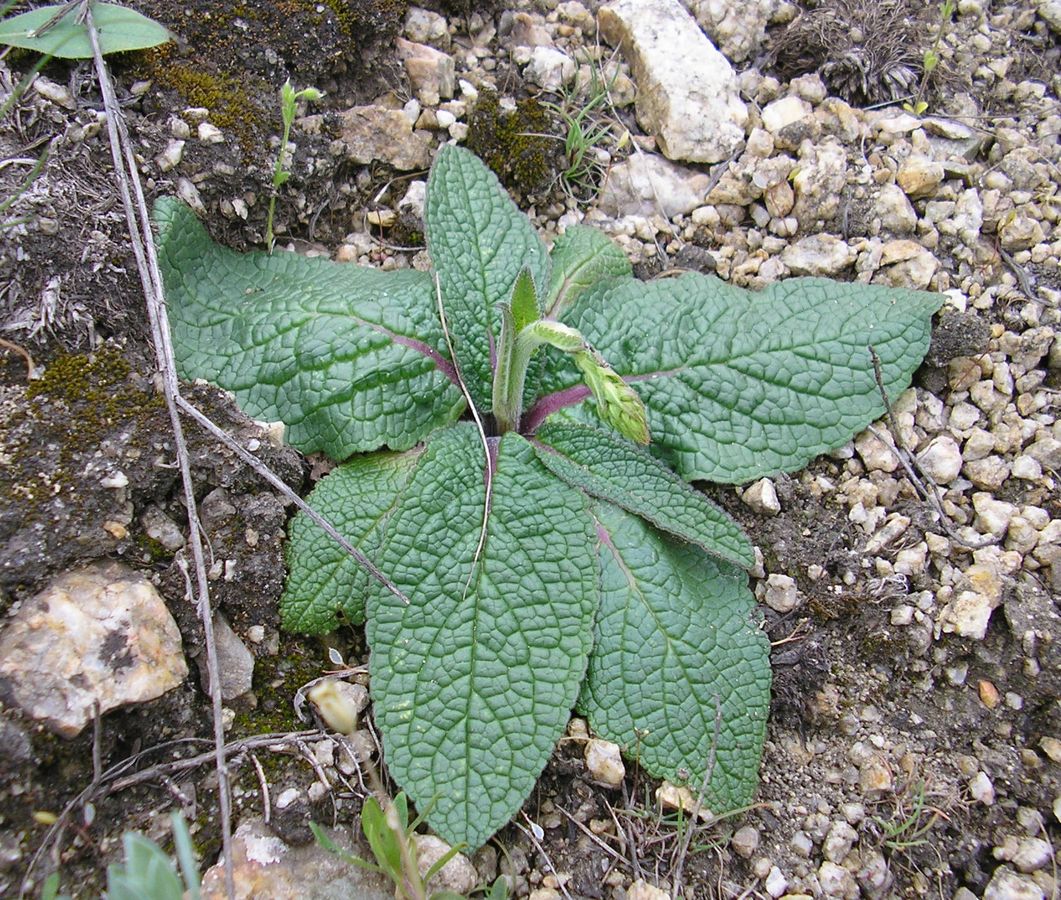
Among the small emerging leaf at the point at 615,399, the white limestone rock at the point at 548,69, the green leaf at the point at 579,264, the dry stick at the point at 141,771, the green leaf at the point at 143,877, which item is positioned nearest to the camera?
the green leaf at the point at 143,877

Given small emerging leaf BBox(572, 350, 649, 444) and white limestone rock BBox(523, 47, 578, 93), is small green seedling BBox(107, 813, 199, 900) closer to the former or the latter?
small emerging leaf BBox(572, 350, 649, 444)

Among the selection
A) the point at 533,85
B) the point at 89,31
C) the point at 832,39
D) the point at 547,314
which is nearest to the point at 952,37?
the point at 832,39

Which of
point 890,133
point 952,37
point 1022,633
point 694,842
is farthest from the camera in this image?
point 952,37

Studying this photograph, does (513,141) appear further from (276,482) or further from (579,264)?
(276,482)

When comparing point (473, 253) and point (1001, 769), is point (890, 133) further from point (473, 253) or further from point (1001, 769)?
point (1001, 769)

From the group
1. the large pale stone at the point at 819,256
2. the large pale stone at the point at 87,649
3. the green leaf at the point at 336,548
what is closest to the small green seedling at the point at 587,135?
the large pale stone at the point at 819,256

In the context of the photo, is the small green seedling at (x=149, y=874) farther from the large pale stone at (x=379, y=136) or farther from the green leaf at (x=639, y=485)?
the large pale stone at (x=379, y=136)

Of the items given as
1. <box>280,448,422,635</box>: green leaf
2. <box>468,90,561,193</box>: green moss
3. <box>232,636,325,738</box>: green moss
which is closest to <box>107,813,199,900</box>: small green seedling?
<box>232,636,325,738</box>: green moss

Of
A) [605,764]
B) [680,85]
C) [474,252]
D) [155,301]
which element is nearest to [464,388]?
[474,252]
